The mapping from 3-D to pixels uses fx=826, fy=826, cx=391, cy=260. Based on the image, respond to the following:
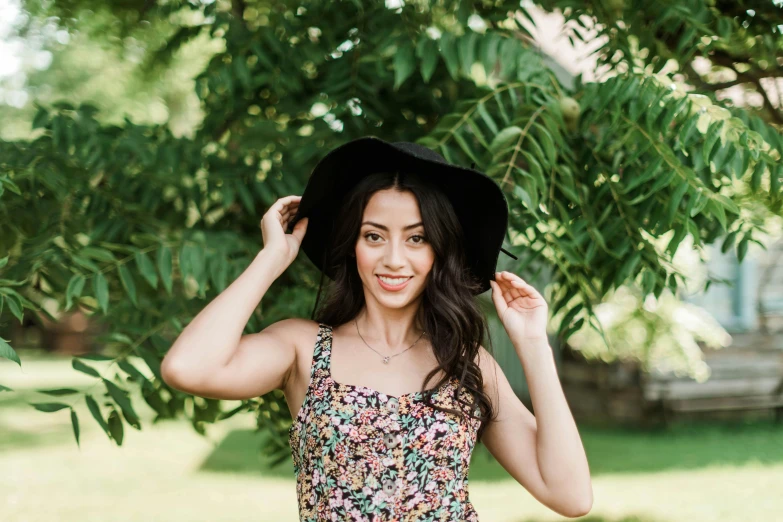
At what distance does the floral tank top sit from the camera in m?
2.12

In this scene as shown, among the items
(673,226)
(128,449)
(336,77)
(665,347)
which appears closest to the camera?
(673,226)

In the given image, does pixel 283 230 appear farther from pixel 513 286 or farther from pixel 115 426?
pixel 115 426

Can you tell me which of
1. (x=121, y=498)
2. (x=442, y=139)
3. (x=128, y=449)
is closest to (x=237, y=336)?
(x=442, y=139)

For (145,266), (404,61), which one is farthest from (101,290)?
(404,61)

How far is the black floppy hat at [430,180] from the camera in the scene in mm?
2295

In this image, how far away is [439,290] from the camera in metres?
2.36

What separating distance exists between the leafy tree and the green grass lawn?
2.95 metres

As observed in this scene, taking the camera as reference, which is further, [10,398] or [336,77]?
[10,398]

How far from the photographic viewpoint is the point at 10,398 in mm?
14531

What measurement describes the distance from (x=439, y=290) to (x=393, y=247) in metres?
0.21

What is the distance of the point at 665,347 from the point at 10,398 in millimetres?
11349

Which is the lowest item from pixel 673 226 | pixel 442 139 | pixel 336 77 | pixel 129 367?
pixel 129 367

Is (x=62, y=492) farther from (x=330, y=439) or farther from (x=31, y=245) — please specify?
(x=330, y=439)

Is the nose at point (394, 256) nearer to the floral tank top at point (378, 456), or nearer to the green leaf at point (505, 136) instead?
the floral tank top at point (378, 456)
